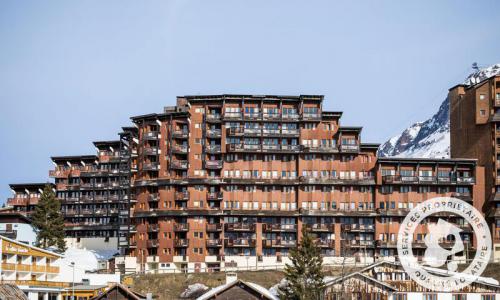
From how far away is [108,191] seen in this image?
7456 inches

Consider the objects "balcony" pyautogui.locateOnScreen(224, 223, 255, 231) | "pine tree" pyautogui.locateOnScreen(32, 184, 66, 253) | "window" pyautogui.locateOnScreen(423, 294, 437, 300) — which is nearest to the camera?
"window" pyautogui.locateOnScreen(423, 294, 437, 300)

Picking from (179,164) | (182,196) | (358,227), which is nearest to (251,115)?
(179,164)

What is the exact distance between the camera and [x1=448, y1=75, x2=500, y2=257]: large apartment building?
159125 mm

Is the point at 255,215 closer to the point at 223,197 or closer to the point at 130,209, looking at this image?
the point at 223,197

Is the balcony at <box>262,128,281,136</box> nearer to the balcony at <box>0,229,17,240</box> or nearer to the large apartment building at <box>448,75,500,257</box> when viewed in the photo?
the large apartment building at <box>448,75,500,257</box>

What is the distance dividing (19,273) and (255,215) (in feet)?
175

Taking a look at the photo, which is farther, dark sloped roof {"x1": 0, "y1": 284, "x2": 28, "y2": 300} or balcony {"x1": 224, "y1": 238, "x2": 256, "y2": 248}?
balcony {"x1": 224, "y1": 238, "x2": 256, "y2": 248}

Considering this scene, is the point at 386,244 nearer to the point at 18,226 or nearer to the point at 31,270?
the point at 31,270

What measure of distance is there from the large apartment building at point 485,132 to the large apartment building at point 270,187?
2.89 meters

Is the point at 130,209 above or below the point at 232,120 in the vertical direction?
below

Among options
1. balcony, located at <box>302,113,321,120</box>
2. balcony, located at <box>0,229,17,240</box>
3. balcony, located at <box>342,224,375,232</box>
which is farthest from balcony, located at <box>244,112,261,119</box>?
balcony, located at <box>0,229,17,240</box>

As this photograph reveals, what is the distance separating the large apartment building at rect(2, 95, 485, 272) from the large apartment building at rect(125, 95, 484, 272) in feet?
0.63

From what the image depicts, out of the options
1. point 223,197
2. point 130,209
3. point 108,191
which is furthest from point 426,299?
point 108,191

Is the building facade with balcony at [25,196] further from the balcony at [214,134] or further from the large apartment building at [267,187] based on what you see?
the balcony at [214,134]
